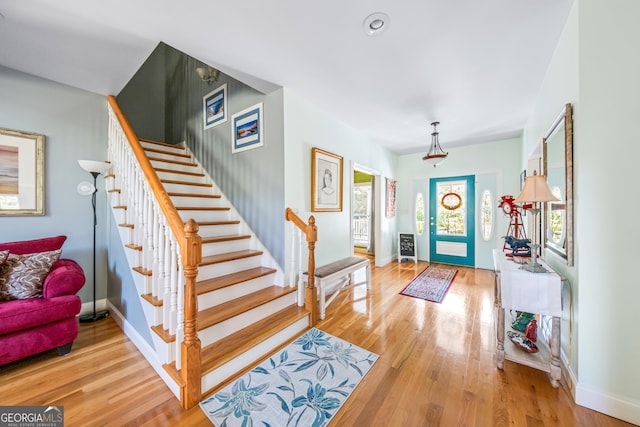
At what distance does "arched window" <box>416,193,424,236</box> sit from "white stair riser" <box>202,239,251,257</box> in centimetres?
394

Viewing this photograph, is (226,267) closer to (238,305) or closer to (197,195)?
(238,305)

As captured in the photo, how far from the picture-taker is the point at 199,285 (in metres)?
2.13

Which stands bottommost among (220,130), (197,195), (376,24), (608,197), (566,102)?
(608,197)

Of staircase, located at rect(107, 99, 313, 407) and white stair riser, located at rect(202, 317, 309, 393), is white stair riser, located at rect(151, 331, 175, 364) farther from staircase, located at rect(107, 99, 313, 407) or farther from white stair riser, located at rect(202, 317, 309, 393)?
white stair riser, located at rect(202, 317, 309, 393)

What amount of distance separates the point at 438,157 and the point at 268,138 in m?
2.58

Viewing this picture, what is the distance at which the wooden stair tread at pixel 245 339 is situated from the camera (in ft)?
5.45

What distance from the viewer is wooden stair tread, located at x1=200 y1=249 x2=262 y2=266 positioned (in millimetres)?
2345

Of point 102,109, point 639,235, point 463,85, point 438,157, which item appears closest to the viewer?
point 639,235

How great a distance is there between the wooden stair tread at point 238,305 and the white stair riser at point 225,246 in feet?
2.13

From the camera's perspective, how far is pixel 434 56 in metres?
2.01

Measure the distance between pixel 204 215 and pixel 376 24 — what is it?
2.61 meters

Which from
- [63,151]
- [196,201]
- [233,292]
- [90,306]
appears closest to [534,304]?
[233,292]

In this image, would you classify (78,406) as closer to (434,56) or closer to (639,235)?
(639,235)

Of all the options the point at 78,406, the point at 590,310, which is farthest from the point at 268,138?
the point at 590,310
